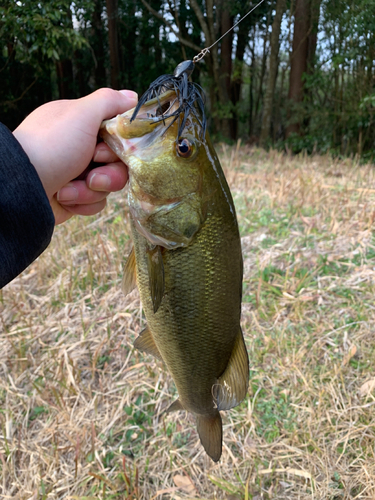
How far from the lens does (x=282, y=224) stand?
13.3 ft

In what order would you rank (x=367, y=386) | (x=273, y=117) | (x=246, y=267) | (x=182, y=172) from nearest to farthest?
(x=182, y=172) < (x=367, y=386) < (x=246, y=267) < (x=273, y=117)

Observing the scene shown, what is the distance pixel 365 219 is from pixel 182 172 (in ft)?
10.7

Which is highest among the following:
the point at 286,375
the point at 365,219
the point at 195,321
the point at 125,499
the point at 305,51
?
the point at 305,51

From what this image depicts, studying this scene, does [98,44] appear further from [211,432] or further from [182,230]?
[211,432]

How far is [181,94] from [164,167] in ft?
0.72

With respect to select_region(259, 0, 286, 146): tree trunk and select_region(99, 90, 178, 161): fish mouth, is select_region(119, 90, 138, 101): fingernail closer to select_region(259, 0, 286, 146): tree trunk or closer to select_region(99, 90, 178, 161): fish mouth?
select_region(99, 90, 178, 161): fish mouth

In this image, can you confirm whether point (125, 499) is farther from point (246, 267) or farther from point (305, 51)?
point (305, 51)

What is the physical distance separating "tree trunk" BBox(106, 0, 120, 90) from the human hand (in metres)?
11.1

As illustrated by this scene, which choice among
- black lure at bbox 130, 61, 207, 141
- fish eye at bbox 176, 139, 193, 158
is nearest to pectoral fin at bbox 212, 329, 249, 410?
fish eye at bbox 176, 139, 193, 158

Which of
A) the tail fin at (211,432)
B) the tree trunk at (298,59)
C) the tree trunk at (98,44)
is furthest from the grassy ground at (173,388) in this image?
the tree trunk at (98,44)

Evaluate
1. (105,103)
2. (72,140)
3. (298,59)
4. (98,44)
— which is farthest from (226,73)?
(72,140)

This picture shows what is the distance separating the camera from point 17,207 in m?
1.08

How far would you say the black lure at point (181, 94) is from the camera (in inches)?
42.8

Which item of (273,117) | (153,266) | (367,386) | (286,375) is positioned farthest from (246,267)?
(273,117)
